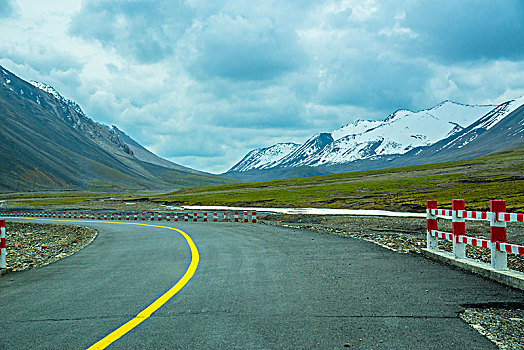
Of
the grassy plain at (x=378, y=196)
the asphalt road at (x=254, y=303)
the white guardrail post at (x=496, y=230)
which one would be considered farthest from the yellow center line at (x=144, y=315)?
the grassy plain at (x=378, y=196)

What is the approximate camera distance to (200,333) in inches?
212

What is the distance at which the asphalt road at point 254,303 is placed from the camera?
5188mm

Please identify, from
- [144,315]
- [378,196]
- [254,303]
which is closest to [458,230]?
[254,303]

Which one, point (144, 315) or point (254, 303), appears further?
point (254, 303)

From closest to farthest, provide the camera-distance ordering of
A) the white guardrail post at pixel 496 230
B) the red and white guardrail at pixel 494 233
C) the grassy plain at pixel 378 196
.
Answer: the red and white guardrail at pixel 494 233 → the white guardrail post at pixel 496 230 → the grassy plain at pixel 378 196

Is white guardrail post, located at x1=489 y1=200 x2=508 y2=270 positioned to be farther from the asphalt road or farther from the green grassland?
the green grassland

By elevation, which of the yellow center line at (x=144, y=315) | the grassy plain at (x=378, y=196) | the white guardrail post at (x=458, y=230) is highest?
the grassy plain at (x=378, y=196)

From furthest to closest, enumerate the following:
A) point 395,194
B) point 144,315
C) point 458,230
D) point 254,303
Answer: point 395,194 → point 458,230 → point 254,303 → point 144,315

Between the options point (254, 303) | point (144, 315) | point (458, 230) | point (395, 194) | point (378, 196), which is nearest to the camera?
point (144, 315)

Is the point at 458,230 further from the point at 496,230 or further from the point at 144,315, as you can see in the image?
the point at 144,315

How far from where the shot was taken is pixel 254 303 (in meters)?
6.83

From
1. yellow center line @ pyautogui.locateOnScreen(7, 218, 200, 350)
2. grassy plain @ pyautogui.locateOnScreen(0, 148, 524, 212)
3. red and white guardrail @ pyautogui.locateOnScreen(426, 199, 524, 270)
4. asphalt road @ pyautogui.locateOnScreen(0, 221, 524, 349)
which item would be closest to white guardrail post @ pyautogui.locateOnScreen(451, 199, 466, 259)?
red and white guardrail @ pyautogui.locateOnScreen(426, 199, 524, 270)

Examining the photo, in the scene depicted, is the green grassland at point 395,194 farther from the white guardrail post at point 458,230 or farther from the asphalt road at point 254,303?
the asphalt road at point 254,303

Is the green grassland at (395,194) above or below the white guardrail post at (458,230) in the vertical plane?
above
